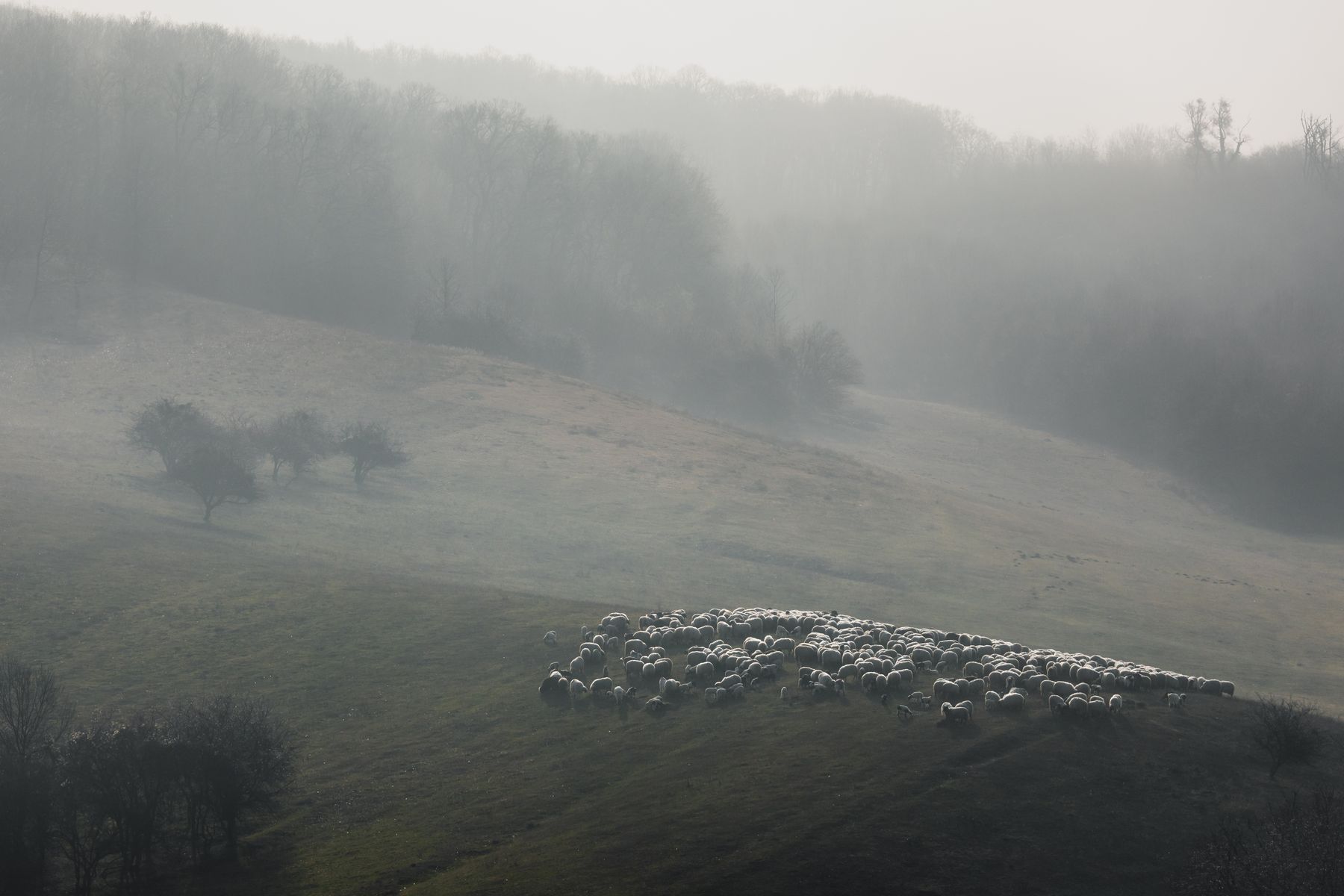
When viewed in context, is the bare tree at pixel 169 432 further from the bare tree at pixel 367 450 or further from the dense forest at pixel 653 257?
the dense forest at pixel 653 257

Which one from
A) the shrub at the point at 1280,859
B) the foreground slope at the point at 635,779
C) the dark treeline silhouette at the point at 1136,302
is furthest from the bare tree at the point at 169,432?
the dark treeline silhouette at the point at 1136,302

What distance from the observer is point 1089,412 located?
497ft

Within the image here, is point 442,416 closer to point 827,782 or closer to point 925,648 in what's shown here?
point 925,648

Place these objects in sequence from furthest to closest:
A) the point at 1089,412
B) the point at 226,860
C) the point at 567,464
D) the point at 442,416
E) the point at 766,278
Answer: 1. the point at 766,278
2. the point at 1089,412
3. the point at 442,416
4. the point at 567,464
5. the point at 226,860

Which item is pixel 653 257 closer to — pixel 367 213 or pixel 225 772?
pixel 367 213

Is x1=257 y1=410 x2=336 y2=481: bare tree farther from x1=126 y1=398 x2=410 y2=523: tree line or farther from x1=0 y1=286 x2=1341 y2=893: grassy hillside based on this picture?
x1=0 y1=286 x2=1341 y2=893: grassy hillside

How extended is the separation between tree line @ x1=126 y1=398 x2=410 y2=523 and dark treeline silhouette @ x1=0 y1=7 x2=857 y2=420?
4022 cm

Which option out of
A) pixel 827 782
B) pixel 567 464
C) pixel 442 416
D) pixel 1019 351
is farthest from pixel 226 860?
pixel 1019 351

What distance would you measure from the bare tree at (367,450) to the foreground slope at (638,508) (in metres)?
2.09

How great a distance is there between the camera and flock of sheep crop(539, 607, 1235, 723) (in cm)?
3203

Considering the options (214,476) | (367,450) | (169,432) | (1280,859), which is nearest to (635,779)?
(1280,859)

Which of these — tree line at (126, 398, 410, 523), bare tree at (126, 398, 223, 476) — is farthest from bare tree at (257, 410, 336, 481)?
bare tree at (126, 398, 223, 476)

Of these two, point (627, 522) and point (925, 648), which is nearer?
point (925, 648)

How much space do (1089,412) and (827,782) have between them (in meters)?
136
